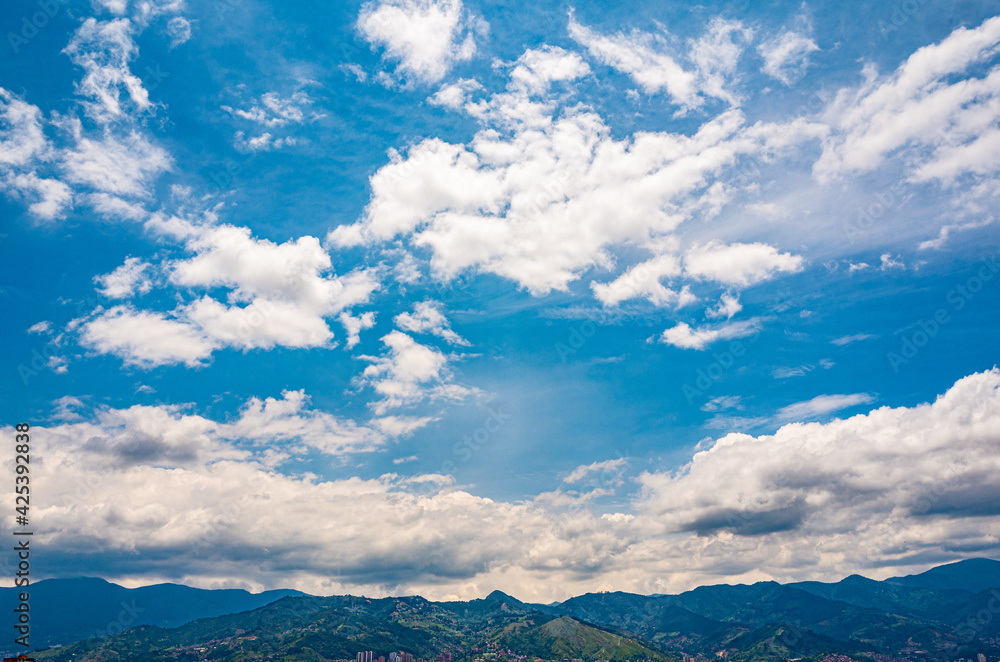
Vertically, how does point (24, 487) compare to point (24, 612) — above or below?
above

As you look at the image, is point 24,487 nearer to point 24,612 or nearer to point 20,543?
point 20,543

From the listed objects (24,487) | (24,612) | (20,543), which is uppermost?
(24,487)

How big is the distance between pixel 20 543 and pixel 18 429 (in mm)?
23787

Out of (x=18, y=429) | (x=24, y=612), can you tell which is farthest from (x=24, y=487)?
(x=24, y=612)

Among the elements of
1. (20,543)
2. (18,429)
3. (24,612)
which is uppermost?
(18,429)

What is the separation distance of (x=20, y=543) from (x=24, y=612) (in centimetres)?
1397

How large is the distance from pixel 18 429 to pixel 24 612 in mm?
37586

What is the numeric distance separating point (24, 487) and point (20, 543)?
40.8 feet

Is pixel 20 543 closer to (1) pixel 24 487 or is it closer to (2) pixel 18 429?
(1) pixel 24 487

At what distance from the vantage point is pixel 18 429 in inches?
4250

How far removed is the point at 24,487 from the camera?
4304 inches

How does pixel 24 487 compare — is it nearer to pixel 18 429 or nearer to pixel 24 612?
pixel 18 429

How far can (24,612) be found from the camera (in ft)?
369

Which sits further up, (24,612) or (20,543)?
(20,543)
